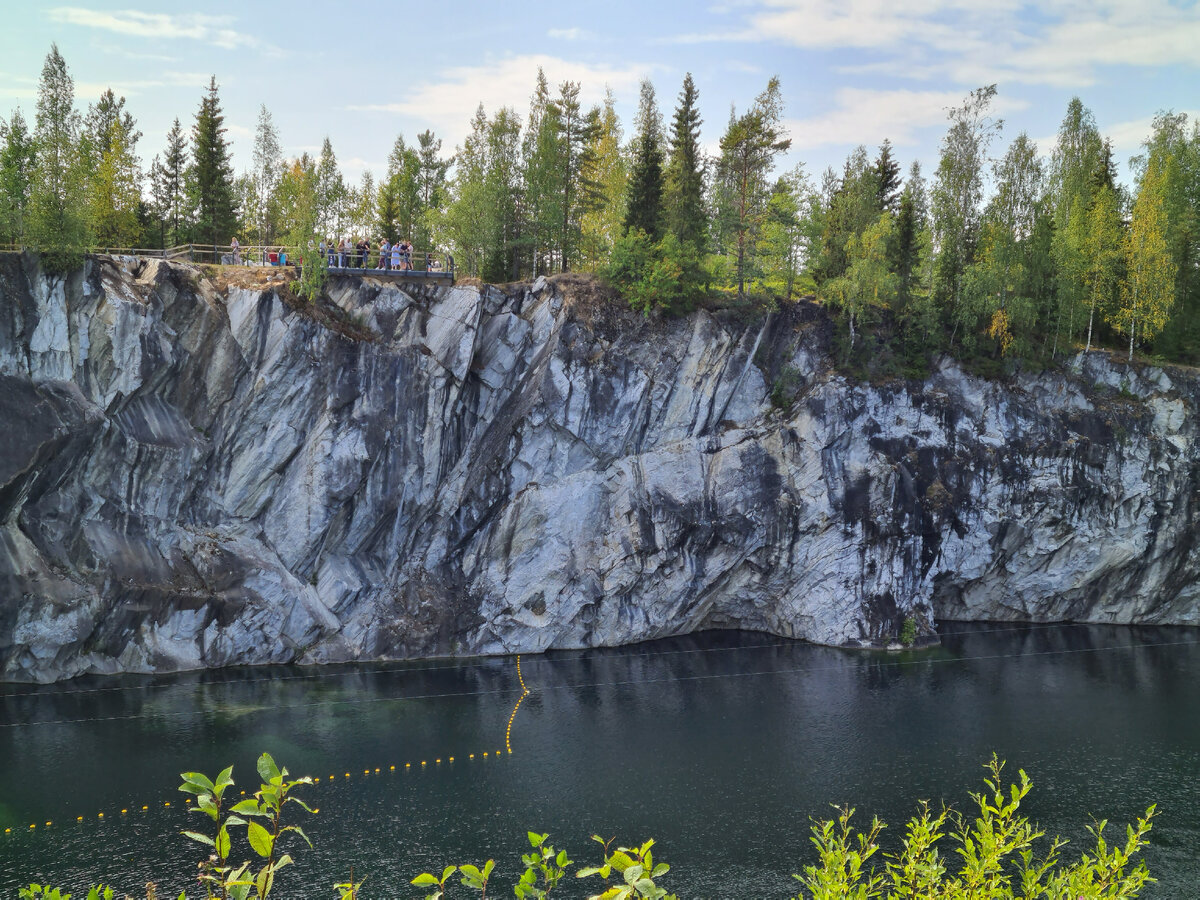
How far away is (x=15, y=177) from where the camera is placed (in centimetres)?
3816

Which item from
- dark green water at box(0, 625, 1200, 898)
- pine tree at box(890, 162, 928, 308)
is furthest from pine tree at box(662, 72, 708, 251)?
dark green water at box(0, 625, 1200, 898)

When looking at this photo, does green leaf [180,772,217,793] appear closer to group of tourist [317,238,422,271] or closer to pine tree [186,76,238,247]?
group of tourist [317,238,422,271]

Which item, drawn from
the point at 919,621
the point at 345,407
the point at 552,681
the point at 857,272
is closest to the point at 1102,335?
the point at 857,272

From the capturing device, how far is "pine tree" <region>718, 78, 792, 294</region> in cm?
4900

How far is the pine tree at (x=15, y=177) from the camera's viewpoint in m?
37.9

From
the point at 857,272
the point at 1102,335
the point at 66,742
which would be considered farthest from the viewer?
the point at 1102,335

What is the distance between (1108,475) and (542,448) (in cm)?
3171

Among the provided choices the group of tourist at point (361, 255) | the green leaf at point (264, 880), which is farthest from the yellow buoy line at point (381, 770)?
the group of tourist at point (361, 255)

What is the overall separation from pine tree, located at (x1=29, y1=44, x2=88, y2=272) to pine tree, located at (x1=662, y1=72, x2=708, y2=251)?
2882 centimetres

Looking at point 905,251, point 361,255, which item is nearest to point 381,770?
point 361,255

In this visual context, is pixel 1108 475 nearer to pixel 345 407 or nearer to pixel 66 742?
pixel 345 407

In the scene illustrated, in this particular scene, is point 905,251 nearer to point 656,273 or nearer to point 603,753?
point 656,273

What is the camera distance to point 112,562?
3762 centimetres

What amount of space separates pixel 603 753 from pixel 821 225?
115 ft
